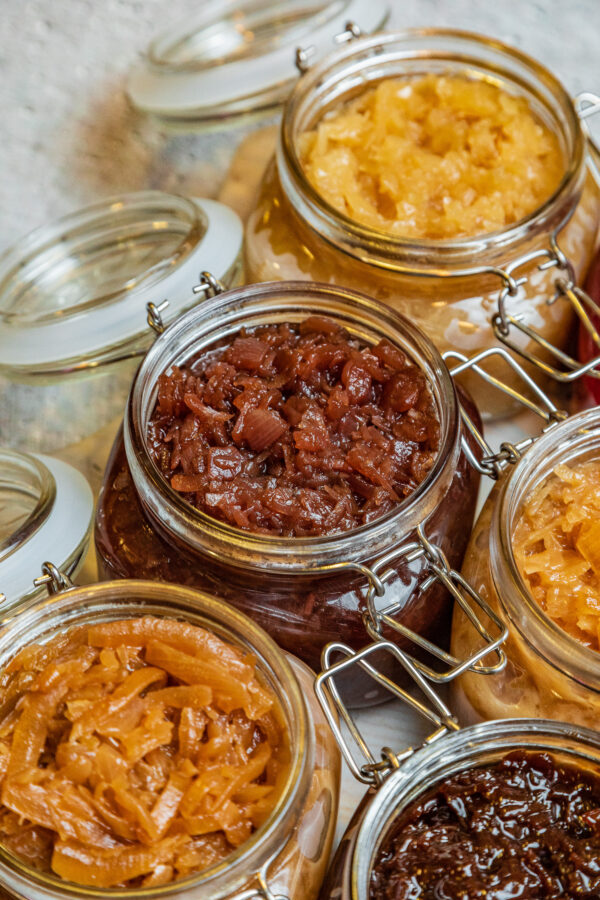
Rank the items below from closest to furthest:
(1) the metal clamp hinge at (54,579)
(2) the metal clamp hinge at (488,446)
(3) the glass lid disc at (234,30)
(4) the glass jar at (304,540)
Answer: (4) the glass jar at (304,540) → (1) the metal clamp hinge at (54,579) → (2) the metal clamp hinge at (488,446) → (3) the glass lid disc at (234,30)

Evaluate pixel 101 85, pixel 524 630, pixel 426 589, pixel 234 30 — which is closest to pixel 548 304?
pixel 426 589

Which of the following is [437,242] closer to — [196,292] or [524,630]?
[196,292]

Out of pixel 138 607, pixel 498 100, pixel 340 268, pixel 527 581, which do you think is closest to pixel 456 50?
pixel 498 100

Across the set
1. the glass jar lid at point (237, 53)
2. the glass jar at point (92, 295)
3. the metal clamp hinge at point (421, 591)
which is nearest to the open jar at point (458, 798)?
the metal clamp hinge at point (421, 591)

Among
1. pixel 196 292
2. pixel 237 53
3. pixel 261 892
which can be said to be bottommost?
pixel 261 892

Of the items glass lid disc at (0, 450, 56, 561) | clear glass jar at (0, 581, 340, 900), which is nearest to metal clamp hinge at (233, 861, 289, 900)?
clear glass jar at (0, 581, 340, 900)

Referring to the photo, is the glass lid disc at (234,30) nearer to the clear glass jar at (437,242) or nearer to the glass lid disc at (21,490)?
the clear glass jar at (437,242)

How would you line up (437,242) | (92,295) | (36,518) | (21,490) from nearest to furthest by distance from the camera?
(36,518), (437,242), (21,490), (92,295)
